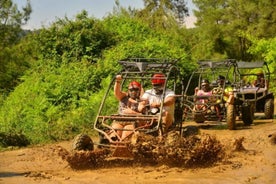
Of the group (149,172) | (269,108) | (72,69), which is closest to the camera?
(149,172)

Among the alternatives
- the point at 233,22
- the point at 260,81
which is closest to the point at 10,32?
the point at 233,22

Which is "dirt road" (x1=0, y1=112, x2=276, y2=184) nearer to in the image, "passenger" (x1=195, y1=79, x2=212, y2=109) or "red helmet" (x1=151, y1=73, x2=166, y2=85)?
"red helmet" (x1=151, y1=73, x2=166, y2=85)

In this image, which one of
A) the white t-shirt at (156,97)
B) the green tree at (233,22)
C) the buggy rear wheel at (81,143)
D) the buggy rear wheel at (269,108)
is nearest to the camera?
the buggy rear wheel at (81,143)

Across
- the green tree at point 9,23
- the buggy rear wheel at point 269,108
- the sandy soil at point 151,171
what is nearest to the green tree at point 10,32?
the green tree at point 9,23

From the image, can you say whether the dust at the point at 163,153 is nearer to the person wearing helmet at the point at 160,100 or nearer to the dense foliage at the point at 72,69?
the person wearing helmet at the point at 160,100

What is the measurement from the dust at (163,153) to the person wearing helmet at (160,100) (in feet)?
2.42

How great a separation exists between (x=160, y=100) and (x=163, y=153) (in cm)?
170

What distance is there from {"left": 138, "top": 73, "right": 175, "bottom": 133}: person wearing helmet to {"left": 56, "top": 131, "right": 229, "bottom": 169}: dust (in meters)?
0.74

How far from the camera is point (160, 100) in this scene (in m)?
9.40

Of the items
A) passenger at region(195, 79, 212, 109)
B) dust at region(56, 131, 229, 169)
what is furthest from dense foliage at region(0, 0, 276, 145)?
dust at region(56, 131, 229, 169)

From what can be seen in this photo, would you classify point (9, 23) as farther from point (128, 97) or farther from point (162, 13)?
point (128, 97)

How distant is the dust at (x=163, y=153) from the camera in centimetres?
791

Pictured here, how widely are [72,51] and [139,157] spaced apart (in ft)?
41.3

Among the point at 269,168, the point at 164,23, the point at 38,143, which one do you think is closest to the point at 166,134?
the point at 269,168
